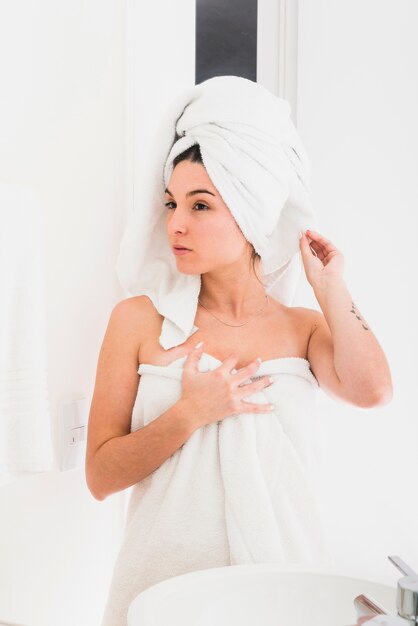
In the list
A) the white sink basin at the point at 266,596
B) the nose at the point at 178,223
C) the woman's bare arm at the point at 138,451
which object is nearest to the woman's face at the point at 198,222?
the nose at the point at 178,223

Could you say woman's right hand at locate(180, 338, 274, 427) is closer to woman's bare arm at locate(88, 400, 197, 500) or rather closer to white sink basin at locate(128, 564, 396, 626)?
woman's bare arm at locate(88, 400, 197, 500)

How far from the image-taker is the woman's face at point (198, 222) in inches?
42.8

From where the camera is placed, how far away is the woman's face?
109 centimetres

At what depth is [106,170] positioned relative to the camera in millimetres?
1214

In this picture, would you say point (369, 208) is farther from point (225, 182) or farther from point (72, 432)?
point (72, 432)

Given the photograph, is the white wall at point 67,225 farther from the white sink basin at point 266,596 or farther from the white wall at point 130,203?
the white sink basin at point 266,596

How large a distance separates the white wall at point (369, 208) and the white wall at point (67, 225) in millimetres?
367

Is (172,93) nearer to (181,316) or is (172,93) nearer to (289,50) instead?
(289,50)

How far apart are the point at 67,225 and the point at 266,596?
0.63 metres

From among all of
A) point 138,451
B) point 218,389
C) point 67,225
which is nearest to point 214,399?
point 218,389

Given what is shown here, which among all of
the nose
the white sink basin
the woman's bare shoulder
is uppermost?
the nose

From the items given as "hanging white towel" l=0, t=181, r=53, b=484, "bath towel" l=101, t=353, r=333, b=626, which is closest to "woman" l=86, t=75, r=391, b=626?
"bath towel" l=101, t=353, r=333, b=626

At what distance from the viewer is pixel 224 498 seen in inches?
40.1

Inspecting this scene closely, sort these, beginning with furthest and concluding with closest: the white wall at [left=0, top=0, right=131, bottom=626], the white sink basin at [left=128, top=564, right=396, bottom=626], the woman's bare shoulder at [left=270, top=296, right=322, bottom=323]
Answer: the woman's bare shoulder at [left=270, top=296, right=322, bottom=323]
the white wall at [left=0, top=0, right=131, bottom=626]
the white sink basin at [left=128, top=564, right=396, bottom=626]
